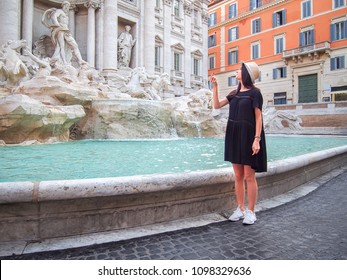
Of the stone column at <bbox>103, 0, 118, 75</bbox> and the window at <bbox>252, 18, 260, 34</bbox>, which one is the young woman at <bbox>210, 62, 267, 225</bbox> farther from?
the window at <bbox>252, 18, 260, 34</bbox>

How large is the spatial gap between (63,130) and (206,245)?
7.87 metres

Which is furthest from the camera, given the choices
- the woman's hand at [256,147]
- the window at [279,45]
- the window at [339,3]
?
the window at [279,45]

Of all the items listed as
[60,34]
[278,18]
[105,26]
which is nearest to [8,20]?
[60,34]

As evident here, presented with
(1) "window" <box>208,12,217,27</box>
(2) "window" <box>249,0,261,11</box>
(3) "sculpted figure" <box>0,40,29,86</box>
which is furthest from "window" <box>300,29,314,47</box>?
(3) "sculpted figure" <box>0,40,29,86</box>

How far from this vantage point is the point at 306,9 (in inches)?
1091

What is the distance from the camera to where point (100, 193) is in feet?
6.48

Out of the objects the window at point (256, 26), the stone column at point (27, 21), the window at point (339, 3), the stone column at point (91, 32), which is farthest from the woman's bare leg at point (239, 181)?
the window at point (256, 26)

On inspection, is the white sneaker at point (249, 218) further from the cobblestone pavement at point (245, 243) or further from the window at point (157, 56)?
the window at point (157, 56)

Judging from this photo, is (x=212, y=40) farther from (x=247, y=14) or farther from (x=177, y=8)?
(x=177, y=8)

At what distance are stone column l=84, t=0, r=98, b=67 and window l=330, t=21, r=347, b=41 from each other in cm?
2112

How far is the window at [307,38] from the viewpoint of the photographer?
27328 millimetres

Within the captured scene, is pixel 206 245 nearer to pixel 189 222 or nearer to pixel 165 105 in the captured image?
pixel 189 222

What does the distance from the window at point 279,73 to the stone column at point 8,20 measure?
24580 millimetres

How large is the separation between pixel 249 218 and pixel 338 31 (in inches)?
1153
